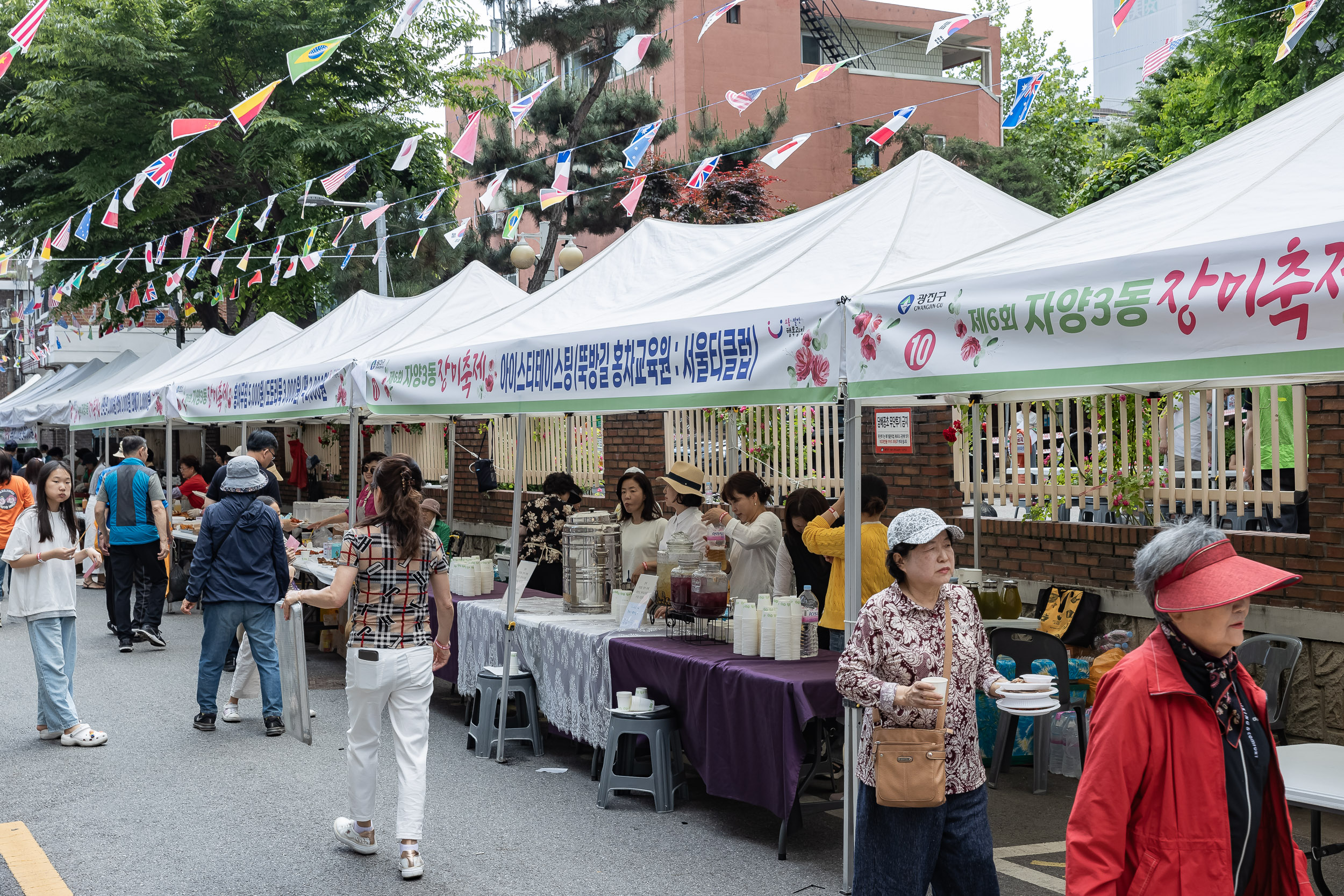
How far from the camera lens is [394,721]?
5504 mm

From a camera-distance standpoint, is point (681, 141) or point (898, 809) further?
point (681, 141)

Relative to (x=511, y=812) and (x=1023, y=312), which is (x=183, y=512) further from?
(x=1023, y=312)

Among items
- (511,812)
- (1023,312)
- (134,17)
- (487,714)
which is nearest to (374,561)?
(511,812)

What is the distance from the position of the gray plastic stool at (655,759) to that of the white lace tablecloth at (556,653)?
13.6 inches

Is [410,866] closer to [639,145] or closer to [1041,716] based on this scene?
[1041,716]

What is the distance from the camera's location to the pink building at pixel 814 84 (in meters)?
29.0

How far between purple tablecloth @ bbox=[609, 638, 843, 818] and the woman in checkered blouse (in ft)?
4.37

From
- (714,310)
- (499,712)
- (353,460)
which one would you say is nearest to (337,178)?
(353,460)

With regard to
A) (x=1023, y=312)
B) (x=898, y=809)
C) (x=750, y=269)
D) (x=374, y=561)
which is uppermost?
(x=750, y=269)

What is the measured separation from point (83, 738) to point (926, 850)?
6.08m

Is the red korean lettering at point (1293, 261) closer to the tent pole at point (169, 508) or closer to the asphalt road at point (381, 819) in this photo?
the asphalt road at point (381, 819)

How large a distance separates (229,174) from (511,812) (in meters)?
18.3

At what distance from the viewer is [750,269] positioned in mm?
6523

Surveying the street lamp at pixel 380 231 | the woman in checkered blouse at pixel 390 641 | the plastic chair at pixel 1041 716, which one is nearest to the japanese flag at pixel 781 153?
the plastic chair at pixel 1041 716
